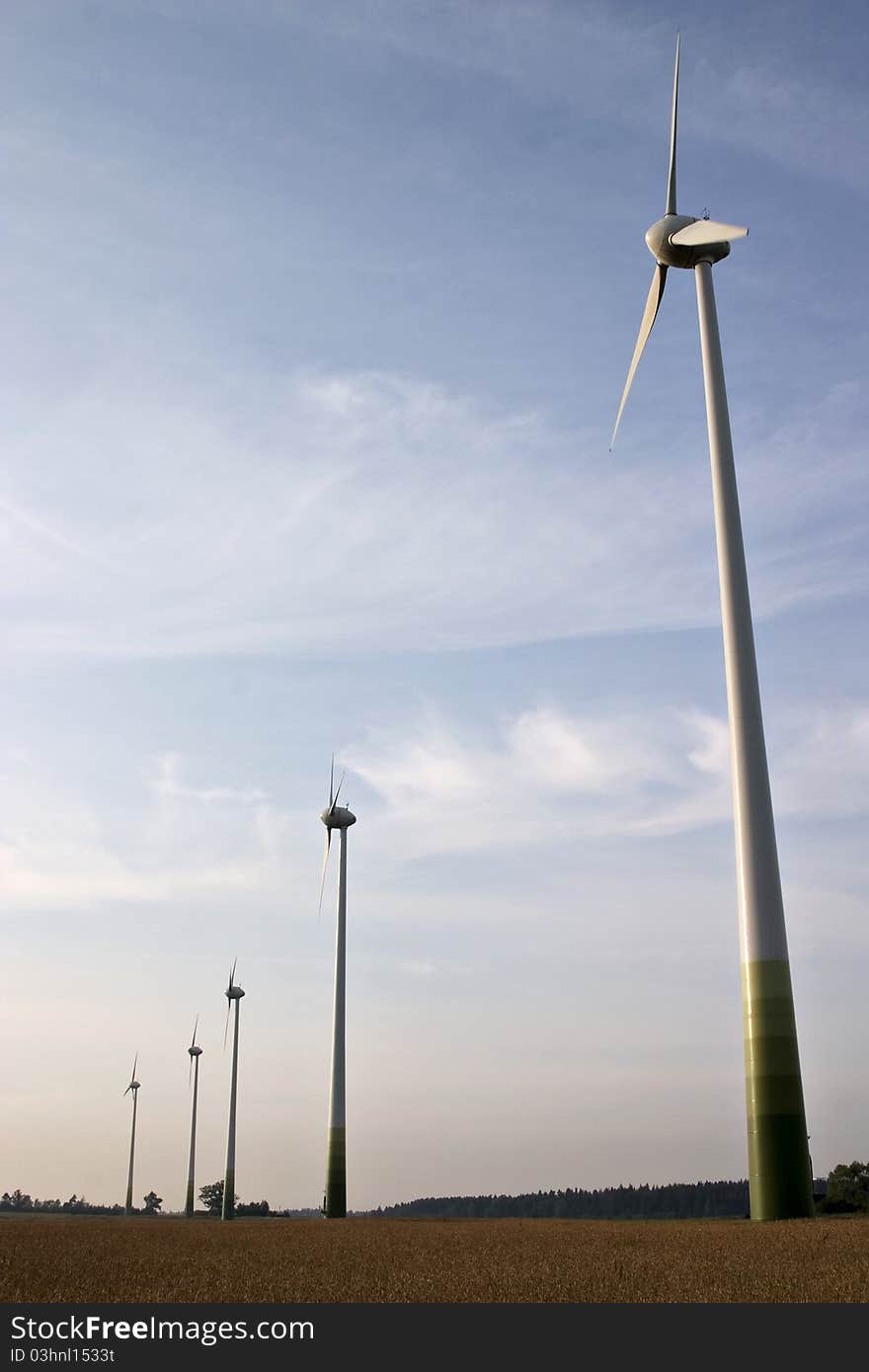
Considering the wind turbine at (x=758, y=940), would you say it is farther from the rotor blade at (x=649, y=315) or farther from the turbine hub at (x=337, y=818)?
the turbine hub at (x=337, y=818)

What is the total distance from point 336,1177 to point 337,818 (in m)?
28.0

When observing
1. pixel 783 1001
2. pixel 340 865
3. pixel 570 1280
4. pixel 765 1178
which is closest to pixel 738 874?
pixel 783 1001

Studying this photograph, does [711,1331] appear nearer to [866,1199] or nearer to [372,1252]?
[372,1252]

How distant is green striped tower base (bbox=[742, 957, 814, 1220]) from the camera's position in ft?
109

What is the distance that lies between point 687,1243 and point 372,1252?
7.18 metres

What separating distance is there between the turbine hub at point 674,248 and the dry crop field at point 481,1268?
34499 millimetres

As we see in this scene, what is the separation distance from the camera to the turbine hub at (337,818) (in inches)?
3688

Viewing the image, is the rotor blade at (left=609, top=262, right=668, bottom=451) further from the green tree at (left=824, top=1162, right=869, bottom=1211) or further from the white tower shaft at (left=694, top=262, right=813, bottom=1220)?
→ the green tree at (left=824, top=1162, right=869, bottom=1211)

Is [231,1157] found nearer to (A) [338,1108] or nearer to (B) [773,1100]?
(A) [338,1108]

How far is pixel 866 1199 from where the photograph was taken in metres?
101

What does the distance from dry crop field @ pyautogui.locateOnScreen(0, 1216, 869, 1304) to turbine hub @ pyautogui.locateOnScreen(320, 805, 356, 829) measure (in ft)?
202

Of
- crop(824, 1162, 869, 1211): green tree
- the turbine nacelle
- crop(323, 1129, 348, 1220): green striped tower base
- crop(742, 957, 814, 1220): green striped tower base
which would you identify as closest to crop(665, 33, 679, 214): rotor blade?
the turbine nacelle

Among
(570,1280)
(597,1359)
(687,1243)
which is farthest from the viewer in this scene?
(687,1243)

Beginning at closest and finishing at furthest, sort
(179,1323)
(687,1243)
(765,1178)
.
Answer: (179,1323)
(687,1243)
(765,1178)
